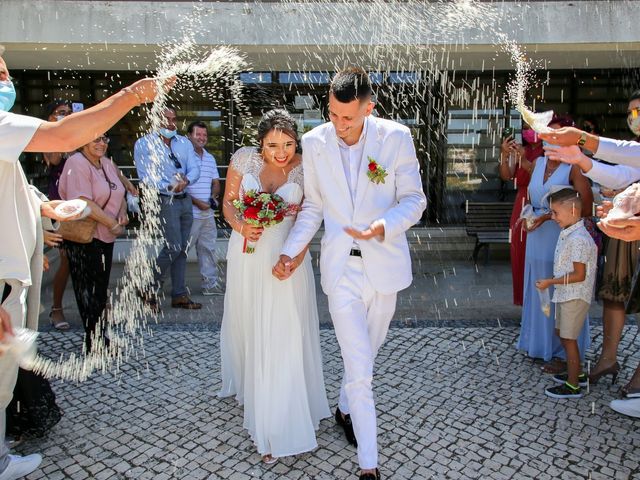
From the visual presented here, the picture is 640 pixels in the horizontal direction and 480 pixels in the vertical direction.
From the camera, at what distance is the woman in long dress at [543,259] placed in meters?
4.98

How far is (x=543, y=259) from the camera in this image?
514 cm

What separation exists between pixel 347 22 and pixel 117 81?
4.78 meters

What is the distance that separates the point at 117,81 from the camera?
11.0m

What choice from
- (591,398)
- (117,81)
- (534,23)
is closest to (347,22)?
(534,23)

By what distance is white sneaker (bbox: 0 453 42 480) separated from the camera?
339 cm

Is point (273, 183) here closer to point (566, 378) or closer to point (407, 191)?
point (407, 191)

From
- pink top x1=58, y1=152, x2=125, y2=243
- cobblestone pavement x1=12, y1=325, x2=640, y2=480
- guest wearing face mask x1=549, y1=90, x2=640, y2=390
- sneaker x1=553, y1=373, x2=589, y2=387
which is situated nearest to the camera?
cobblestone pavement x1=12, y1=325, x2=640, y2=480

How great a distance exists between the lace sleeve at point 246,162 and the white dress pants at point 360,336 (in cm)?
112

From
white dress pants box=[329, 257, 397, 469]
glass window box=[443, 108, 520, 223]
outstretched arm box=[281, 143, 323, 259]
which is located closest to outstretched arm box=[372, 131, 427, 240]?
white dress pants box=[329, 257, 397, 469]

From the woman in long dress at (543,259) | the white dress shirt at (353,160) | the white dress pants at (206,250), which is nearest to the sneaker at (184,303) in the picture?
the white dress pants at (206,250)

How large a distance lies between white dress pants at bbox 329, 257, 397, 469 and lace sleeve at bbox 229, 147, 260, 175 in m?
1.12

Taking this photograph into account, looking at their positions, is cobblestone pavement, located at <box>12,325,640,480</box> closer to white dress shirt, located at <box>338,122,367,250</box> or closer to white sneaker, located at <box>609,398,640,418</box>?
white sneaker, located at <box>609,398,640,418</box>

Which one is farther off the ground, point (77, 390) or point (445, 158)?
point (445, 158)

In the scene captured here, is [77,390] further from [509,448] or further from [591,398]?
[591,398]
